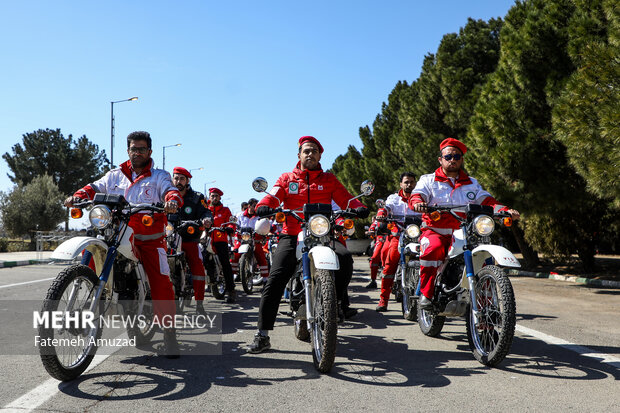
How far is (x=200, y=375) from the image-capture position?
14.1 ft

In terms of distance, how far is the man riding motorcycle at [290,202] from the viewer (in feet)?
16.9

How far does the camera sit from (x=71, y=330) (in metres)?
4.05

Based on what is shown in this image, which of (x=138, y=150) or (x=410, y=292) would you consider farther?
(x=410, y=292)

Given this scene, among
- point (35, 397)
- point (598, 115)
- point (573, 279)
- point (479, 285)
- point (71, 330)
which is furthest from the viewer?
point (573, 279)

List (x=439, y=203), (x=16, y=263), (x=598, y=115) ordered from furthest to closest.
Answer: (x=16, y=263) → (x=598, y=115) → (x=439, y=203)

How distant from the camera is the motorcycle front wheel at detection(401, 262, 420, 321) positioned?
7166 mm

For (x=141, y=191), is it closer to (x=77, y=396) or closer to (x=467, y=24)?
(x=77, y=396)

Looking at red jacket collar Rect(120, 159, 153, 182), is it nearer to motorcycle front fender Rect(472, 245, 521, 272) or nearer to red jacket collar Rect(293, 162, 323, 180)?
red jacket collar Rect(293, 162, 323, 180)

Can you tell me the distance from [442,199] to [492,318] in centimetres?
149

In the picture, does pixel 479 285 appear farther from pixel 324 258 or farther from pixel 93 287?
pixel 93 287

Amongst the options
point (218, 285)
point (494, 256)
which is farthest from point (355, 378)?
point (218, 285)

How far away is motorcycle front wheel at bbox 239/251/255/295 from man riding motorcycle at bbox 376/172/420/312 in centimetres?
279

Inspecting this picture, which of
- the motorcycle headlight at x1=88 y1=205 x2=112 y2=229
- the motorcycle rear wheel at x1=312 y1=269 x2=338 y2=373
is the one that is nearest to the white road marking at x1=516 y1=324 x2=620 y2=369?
the motorcycle rear wheel at x1=312 y1=269 x2=338 y2=373

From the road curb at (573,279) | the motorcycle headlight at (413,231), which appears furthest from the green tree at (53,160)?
the motorcycle headlight at (413,231)
